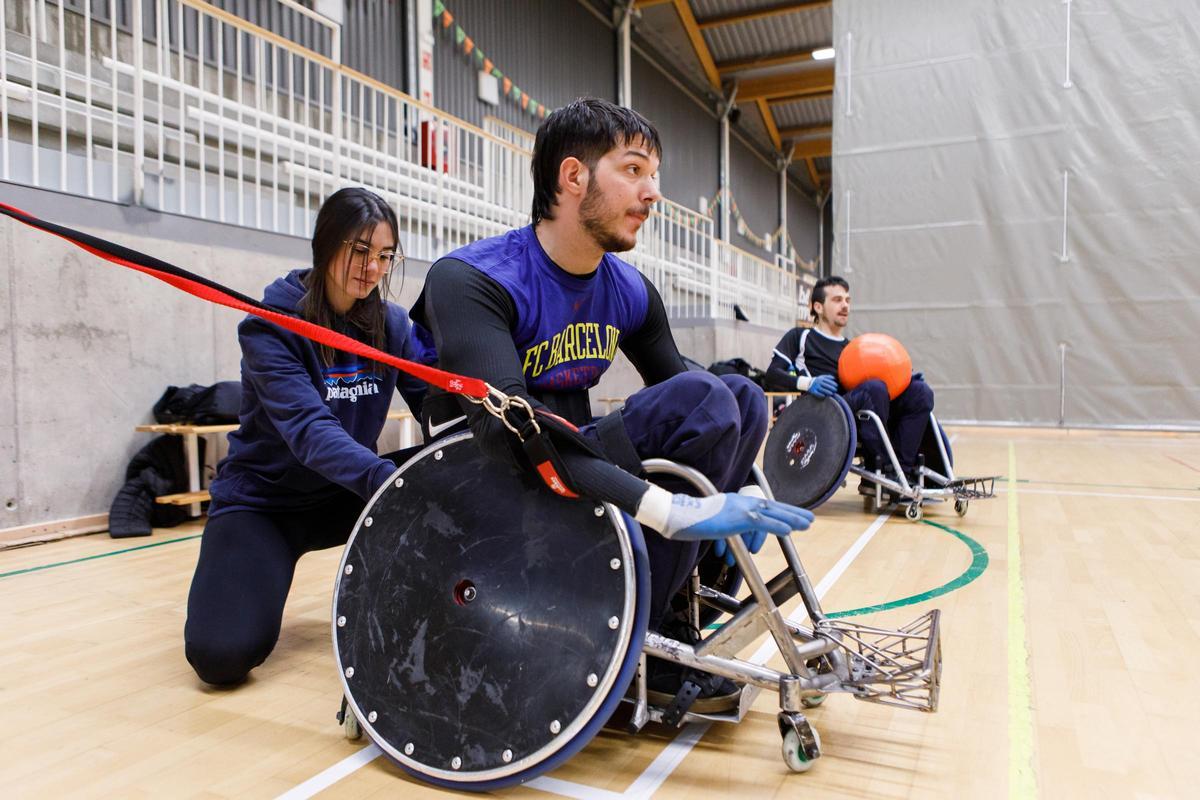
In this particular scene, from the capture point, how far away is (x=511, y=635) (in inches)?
53.2

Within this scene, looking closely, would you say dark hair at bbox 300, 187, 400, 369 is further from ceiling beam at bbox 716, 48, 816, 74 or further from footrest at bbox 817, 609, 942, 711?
ceiling beam at bbox 716, 48, 816, 74

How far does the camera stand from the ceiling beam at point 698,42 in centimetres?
1302

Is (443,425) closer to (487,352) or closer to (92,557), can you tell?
(487,352)

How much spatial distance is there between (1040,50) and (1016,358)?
3.36m

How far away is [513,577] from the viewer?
1.38 meters

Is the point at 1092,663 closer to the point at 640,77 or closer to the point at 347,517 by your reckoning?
the point at 347,517

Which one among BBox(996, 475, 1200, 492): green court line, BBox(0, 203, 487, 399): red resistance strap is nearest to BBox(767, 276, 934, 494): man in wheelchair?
BBox(996, 475, 1200, 492): green court line

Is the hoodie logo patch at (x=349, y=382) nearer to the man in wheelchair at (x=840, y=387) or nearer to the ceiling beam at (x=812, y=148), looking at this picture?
the man in wheelchair at (x=840, y=387)

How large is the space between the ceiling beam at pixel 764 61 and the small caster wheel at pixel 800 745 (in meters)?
15.0

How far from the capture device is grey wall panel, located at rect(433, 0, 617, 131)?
29.8 ft

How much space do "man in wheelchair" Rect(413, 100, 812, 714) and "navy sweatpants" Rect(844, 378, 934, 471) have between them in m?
2.63

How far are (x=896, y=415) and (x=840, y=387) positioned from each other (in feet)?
1.05

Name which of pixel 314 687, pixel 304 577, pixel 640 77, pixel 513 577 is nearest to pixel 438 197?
pixel 304 577

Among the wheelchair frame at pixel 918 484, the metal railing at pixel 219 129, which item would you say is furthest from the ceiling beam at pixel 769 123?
the wheelchair frame at pixel 918 484
